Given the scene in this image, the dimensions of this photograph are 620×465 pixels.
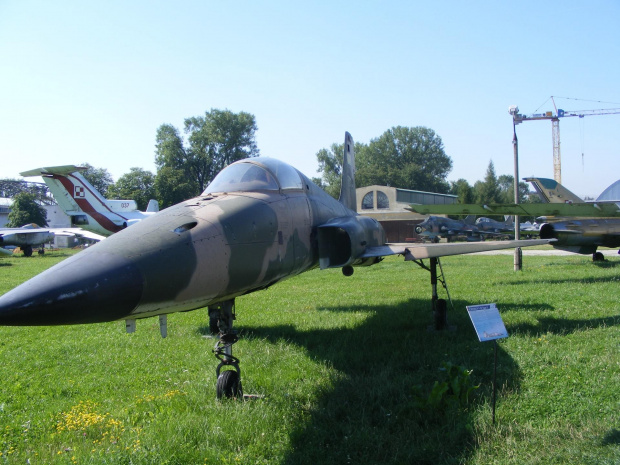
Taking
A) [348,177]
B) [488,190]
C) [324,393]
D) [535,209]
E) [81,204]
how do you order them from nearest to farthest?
[324,393] → [348,177] → [535,209] → [81,204] → [488,190]

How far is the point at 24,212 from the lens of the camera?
58688 mm

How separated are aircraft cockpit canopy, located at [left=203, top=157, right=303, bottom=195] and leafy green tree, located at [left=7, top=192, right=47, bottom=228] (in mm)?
62918

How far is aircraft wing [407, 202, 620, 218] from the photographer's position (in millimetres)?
12852

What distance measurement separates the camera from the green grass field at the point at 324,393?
3.76 metres

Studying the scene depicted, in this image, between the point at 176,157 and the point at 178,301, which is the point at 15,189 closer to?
the point at 176,157

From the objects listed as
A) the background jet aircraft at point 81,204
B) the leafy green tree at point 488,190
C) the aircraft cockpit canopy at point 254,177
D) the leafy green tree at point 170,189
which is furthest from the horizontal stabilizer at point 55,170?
the leafy green tree at point 488,190

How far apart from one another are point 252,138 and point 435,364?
5866 cm

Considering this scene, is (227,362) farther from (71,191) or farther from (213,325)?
(71,191)

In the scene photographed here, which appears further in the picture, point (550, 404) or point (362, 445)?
point (550, 404)

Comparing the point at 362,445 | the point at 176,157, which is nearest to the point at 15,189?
the point at 176,157

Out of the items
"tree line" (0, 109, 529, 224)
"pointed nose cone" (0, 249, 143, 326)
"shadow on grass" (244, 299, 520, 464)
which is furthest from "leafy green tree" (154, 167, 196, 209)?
"pointed nose cone" (0, 249, 143, 326)

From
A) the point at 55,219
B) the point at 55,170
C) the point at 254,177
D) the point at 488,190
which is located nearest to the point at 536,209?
the point at 254,177

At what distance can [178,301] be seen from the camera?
11.1 feet

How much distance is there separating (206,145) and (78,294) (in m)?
59.0
